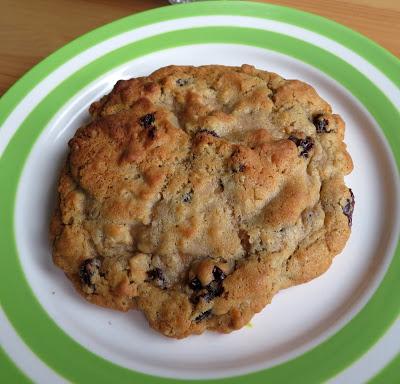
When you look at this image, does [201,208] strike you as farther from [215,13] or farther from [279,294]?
[215,13]

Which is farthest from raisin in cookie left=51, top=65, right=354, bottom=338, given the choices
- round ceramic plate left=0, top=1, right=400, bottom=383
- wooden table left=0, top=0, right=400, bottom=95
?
wooden table left=0, top=0, right=400, bottom=95

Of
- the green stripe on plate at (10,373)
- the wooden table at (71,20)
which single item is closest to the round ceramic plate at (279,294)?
the green stripe on plate at (10,373)

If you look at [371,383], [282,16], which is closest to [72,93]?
[282,16]

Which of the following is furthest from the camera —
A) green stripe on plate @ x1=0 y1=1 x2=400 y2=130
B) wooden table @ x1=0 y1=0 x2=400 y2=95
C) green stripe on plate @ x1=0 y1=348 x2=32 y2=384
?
wooden table @ x1=0 y1=0 x2=400 y2=95

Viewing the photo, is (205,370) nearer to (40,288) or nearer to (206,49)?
(40,288)

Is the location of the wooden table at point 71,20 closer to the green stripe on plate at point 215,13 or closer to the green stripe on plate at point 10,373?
the green stripe on plate at point 215,13

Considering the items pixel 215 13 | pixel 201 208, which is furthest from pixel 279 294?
pixel 215 13

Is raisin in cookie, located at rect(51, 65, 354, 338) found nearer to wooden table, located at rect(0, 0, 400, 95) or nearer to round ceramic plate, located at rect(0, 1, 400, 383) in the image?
round ceramic plate, located at rect(0, 1, 400, 383)
